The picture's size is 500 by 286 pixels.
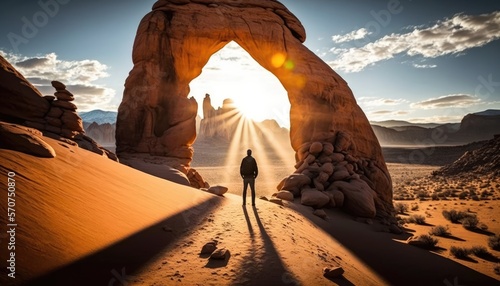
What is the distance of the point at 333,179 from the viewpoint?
11.3 meters

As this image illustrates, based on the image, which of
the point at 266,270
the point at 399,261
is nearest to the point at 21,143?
the point at 266,270

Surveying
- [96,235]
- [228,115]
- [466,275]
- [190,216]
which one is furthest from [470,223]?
[228,115]

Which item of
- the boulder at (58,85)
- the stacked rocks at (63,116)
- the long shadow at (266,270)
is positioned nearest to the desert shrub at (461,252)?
the long shadow at (266,270)

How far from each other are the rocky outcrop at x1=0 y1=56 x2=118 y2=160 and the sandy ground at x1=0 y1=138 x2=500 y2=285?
2.93m

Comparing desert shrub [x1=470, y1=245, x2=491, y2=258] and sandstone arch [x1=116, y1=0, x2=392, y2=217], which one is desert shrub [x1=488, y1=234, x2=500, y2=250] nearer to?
desert shrub [x1=470, y1=245, x2=491, y2=258]

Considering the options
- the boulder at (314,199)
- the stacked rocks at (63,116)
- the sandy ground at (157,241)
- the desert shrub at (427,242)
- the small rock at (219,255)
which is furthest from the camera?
the boulder at (314,199)

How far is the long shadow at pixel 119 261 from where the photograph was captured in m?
2.50

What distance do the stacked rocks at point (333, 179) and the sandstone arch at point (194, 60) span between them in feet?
1.32

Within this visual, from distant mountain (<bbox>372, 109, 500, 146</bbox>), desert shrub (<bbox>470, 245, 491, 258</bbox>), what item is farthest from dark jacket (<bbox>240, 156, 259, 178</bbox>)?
distant mountain (<bbox>372, 109, 500, 146</bbox>)

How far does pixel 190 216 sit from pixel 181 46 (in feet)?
39.9

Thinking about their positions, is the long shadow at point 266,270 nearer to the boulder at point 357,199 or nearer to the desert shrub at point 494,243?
the boulder at point 357,199

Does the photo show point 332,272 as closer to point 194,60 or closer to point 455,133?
point 194,60

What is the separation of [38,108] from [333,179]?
37.4 feet

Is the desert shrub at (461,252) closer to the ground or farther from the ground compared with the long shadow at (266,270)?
closer to the ground
